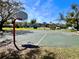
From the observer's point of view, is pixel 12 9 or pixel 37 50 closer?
pixel 37 50

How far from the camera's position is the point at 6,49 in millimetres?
11117

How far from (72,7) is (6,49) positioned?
3087cm

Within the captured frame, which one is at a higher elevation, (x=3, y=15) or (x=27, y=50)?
(x=3, y=15)

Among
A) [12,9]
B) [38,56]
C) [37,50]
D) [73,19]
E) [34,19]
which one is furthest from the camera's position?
[34,19]

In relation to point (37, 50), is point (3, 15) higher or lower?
higher

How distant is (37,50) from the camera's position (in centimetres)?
1067

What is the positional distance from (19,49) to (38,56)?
177 cm

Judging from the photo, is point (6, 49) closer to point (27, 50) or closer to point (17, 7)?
point (27, 50)

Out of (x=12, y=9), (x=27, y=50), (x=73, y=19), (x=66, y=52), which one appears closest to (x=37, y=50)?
(x=27, y=50)

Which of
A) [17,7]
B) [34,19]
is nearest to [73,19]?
[17,7]

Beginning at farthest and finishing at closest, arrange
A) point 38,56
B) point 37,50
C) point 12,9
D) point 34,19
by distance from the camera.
A: point 34,19 < point 12,9 < point 37,50 < point 38,56

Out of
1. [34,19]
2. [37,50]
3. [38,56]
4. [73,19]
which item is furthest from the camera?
[34,19]

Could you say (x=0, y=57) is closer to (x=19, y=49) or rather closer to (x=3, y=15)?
(x=19, y=49)

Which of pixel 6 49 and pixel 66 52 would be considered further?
pixel 6 49
